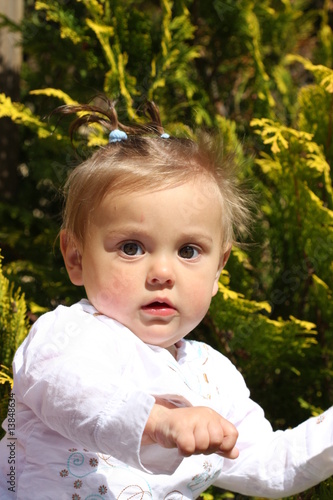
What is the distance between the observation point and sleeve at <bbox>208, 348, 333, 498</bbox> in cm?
181

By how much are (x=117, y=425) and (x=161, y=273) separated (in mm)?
424

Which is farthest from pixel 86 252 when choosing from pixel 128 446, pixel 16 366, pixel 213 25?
pixel 213 25

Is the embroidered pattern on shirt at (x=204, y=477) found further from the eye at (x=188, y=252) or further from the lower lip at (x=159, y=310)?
the eye at (x=188, y=252)

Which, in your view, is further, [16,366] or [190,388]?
[190,388]

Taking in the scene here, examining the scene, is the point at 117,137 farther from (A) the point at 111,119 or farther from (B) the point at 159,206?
(B) the point at 159,206

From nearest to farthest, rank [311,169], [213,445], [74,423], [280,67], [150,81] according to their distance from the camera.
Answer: [213,445] → [74,423] → [311,169] → [150,81] → [280,67]

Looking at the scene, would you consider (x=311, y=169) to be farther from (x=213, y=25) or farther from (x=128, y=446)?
(x=128, y=446)

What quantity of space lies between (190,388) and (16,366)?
1.57 ft

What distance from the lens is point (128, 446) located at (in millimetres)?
1368

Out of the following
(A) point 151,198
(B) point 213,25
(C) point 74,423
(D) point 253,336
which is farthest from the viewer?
(B) point 213,25

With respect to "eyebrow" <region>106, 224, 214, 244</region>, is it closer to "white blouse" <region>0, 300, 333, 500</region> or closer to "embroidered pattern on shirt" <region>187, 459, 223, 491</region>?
"white blouse" <region>0, 300, 333, 500</region>

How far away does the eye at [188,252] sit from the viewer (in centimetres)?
176

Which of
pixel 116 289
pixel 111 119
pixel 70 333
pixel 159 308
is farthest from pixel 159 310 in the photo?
pixel 111 119

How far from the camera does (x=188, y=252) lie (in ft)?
5.80
